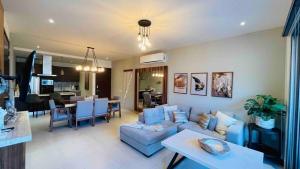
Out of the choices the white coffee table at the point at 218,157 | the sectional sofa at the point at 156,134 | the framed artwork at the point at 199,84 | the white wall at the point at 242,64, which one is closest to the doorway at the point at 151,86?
the white wall at the point at 242,64

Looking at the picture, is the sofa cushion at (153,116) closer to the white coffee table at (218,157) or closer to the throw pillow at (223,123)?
the white coffee table at (218,157)

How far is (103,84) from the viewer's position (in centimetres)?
835

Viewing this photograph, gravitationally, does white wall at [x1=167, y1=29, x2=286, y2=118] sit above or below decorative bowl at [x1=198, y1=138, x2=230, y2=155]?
above

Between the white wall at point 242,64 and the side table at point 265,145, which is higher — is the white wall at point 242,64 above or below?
above

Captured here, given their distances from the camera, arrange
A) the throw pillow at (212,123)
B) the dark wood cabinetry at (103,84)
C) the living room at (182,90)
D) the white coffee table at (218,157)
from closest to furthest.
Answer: the white coffee table at (218,157) → the living room at (182,90) → the throw pillow at (212,123) → the dark wood cabinetry at (103,84)

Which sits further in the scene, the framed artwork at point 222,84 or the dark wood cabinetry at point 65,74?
the dark wood cabinetry at point 65,74

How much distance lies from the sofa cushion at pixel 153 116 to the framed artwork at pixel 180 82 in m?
1.20

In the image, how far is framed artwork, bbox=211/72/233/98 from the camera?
3.76 m

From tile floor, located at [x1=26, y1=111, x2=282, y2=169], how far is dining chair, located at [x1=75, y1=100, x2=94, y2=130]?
0.45 m

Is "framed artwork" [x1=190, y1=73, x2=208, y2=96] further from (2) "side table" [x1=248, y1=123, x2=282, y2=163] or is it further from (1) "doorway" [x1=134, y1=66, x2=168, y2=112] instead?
(2) "side table" [x1=248, y1=123, x2=282, y2=163]

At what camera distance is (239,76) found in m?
3.61

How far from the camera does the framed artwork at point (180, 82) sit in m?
4.77

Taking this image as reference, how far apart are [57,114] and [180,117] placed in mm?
3829

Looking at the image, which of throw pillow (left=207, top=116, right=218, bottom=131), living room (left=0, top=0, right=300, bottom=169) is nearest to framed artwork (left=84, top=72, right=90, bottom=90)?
living room (left=0, top=0, right=300, bottom=169)
